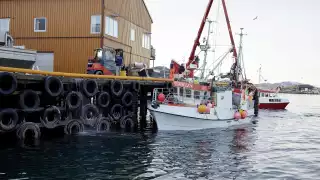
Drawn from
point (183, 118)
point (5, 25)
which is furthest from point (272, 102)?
point (5, 25)

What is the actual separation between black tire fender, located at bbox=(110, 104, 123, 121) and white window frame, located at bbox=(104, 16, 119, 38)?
8200 millimetres

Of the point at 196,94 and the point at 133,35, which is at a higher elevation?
the point at 133,35

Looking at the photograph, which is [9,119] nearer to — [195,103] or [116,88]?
[116,88]

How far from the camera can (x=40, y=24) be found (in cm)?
3119

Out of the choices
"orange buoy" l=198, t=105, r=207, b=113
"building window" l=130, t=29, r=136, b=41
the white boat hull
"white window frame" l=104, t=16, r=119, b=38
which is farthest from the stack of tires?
"building window" l=130, t=29, r=136, b=41

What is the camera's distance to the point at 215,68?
29438 millimetres

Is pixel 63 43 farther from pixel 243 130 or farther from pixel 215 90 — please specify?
pixel 243 130

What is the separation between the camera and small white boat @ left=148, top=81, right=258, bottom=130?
2339cm

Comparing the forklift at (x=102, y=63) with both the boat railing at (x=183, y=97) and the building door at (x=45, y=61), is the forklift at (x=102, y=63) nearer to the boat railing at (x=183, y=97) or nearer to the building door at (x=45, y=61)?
the boat railing at (x=183, y=97)

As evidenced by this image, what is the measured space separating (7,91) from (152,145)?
25.2ft

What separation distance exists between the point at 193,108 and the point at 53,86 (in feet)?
30.8

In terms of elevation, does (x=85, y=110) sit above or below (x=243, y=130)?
above

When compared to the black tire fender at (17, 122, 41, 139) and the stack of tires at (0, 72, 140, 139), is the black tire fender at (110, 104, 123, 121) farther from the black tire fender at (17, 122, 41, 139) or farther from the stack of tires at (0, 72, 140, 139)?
the black tire fender at (17, 122, 41, 139)

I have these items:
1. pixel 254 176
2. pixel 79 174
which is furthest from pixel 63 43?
pixel 254 176
